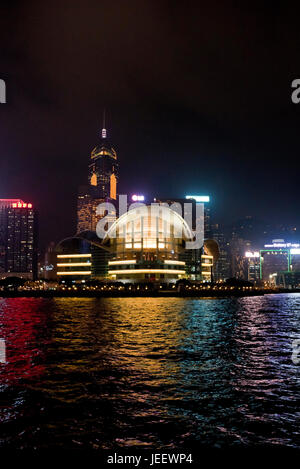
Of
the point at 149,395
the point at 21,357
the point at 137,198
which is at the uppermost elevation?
the point at 137,198

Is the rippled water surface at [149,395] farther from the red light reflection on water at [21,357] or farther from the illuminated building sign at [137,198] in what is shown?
the illuminated building sign at [137,198]

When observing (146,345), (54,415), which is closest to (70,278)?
(146,345)

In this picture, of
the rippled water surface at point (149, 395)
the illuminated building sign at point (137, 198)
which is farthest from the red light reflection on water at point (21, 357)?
the illuminated building sign at point (137, 198)

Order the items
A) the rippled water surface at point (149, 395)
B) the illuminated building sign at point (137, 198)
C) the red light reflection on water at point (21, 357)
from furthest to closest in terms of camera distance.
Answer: the illuminated building sign at point (137, 198) < the red light reflection on water at point (21, 357) < the rippled water surface at point (149, 395)

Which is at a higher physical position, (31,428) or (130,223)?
(130,223)

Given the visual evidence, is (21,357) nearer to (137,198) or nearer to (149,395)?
(149,395)

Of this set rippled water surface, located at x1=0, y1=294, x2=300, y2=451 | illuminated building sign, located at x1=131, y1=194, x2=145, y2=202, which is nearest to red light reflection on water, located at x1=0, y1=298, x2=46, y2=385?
rippled water surface, located at x1=0, y1=294, x2=300, y2=451

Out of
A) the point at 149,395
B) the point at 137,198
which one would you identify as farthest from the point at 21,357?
the point at 137,198

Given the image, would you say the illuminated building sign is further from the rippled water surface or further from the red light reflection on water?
the rippled water surface

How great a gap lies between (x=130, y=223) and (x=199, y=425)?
138m

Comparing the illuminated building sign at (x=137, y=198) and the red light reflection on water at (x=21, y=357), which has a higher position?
the illuminated building sign at (x=137, y=198)

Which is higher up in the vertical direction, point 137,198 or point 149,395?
point 137,198
